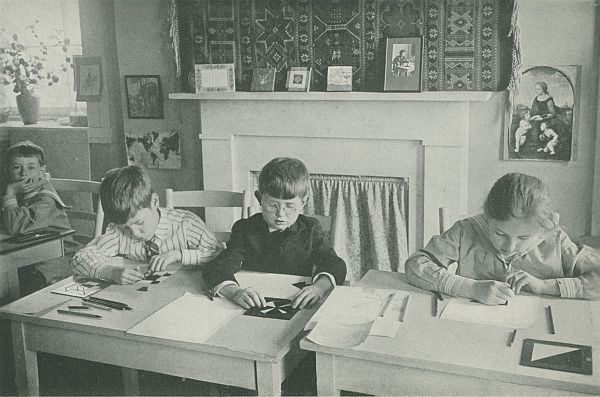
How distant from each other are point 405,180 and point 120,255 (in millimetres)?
1366

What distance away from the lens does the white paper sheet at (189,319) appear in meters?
1.30

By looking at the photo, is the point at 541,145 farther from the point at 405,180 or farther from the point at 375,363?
the point at 375,363

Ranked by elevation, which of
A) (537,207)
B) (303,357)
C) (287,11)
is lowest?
(303,357)

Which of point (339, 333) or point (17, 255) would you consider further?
point (17, 255)

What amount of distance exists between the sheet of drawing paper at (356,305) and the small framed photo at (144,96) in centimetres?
199

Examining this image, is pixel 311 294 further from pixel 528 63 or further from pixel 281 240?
pixel 528 63

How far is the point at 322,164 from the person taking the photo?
2.92 metres

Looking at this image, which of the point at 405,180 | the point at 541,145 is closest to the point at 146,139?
the point at 405,180

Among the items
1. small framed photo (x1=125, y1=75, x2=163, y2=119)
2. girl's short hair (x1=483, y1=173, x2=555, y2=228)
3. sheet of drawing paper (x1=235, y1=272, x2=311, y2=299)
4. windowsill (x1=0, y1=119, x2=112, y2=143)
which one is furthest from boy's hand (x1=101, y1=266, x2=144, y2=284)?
windowsill (x1=0, y1=119, x2=112, y2=143)

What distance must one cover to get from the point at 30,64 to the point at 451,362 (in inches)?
120

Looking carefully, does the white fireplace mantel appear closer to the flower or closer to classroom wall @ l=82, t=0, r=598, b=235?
classroom wall @ l=82, t=0, r=598, b=235

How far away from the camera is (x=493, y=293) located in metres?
1.40

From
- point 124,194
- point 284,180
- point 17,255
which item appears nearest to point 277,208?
point 284,180

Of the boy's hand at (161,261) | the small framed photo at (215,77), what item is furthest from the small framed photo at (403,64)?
the boy's hand at (161,261)
